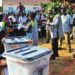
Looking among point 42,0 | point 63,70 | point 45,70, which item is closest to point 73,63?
point 63,70

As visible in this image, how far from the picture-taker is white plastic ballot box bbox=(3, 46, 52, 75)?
5.76 m

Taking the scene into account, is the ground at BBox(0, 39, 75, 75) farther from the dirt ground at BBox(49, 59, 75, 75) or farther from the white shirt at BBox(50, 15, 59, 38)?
the white shirt at BBox(50, 15, 59, 38)

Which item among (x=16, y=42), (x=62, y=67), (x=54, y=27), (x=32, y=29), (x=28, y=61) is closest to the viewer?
(x=28, y=61)

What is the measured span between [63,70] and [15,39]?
1610mm

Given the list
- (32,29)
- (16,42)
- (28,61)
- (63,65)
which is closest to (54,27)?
(32,29)

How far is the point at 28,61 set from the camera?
569cm

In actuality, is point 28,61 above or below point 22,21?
above

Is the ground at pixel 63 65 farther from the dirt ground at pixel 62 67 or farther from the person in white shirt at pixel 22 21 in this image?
the person in white shirt at pixel 22 21

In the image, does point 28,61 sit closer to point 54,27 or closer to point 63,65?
point 63,65

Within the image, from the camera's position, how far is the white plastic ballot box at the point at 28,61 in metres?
5.76

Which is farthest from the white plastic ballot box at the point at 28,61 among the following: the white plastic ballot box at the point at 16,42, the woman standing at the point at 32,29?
the woman standing at the point at 32,29

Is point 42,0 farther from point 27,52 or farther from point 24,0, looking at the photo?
point 27,52

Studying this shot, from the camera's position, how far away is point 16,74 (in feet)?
19.6

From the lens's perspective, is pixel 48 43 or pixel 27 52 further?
pixel 48 43
